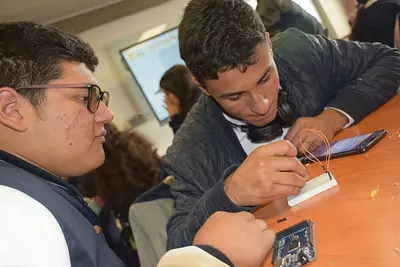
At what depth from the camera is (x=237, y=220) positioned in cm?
104

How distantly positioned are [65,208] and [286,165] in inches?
22.4

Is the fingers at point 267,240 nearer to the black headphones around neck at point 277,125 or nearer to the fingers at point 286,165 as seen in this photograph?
the fingers at point 286,165

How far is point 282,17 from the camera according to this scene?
104 inches

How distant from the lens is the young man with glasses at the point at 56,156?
0.88 m

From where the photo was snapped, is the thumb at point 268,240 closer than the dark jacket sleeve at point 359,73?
Yes

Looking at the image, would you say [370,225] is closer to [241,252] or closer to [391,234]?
[391,234]

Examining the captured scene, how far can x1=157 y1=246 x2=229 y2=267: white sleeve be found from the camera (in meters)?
0.87

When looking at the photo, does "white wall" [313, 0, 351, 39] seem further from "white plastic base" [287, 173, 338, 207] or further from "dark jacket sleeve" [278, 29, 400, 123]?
"white plastic base" [287, 173, 338, 207]

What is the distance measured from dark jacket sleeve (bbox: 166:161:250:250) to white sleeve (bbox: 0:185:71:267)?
467 mm

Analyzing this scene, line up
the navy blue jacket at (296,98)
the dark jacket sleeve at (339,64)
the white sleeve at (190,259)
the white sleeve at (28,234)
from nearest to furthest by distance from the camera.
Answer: the white sleeve at (28,234), the white sleeve at (190,259), the navy blue jacket at (296,98), the dark jacket sleeve at (339,64)

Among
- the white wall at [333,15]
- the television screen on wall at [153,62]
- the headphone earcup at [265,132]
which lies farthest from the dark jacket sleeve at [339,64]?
the television screen on wall at [153,62]

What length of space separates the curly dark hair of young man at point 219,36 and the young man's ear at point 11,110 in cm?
66

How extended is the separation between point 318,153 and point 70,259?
2.77 ft

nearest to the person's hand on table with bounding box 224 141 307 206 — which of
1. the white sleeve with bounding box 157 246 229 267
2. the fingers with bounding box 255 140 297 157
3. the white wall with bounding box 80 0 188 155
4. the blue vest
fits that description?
the fingers with bounding box 255 140 297 157
